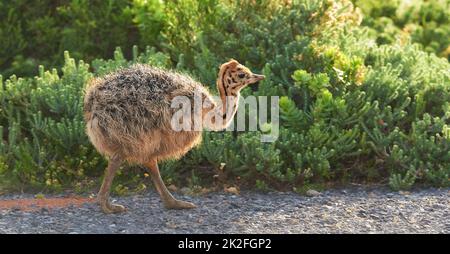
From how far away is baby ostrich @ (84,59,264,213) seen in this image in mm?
6348

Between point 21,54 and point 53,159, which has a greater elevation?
point 21,54

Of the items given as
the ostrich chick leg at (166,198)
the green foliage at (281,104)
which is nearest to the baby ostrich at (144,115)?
the ostrich chick leg at (166,198)

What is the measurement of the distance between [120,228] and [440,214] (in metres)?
2.42

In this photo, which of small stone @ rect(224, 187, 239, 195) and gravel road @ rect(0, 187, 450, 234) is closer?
gravel road @ rect(0, 187, 450, 234)

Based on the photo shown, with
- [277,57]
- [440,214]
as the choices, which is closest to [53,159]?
[277,57]

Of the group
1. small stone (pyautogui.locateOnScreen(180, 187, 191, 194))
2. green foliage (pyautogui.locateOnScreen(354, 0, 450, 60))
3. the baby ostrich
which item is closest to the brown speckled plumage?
the baby ostrich

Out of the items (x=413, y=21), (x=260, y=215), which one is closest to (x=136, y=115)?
(x=260, y=215)

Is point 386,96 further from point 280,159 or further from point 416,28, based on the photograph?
point 416,28

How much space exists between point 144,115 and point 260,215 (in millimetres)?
Answer: 1170

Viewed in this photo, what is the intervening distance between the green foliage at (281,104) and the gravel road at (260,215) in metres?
0.27

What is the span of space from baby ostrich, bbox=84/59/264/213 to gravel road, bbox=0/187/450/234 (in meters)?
0.22

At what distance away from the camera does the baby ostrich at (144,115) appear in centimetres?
635

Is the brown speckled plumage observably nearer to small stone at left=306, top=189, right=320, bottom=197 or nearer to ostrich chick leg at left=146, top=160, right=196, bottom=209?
ostrich chick leg at left=146, top=160, right=196, bottom=209

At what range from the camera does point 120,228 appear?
627cm
